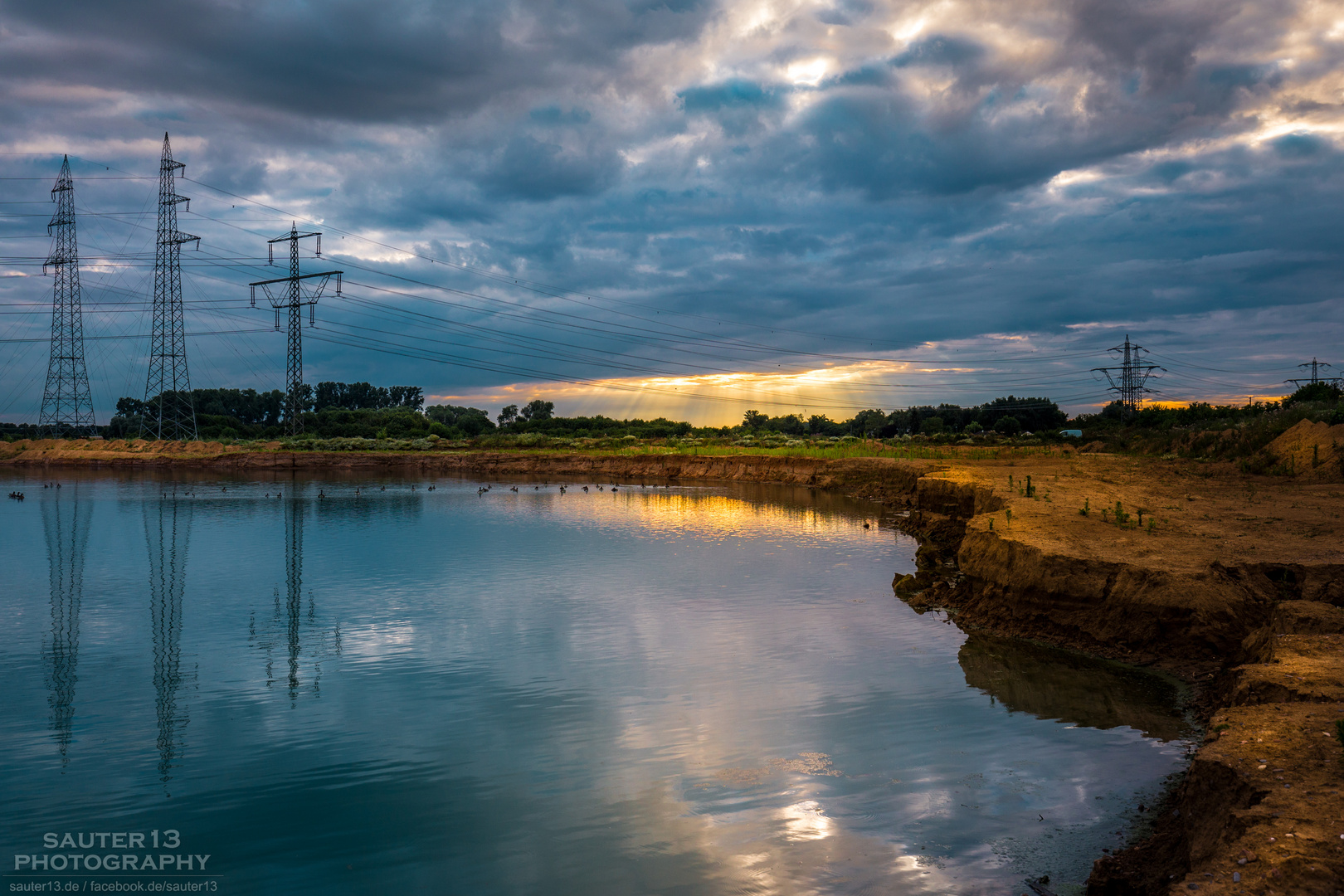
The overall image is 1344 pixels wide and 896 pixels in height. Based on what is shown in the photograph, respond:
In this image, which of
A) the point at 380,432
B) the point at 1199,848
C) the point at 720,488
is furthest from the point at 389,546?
the point at 380,432

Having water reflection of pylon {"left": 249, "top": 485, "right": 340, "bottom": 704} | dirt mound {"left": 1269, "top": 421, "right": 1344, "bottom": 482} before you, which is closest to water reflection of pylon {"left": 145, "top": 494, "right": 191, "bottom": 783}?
water reflection of pylon {"left": 249, "top": 485, "right": 340, "bottom": 704}

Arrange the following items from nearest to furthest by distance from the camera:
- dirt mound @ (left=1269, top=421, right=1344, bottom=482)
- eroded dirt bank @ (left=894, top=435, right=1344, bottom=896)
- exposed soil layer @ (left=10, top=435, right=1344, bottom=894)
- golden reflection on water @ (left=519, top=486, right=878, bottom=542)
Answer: eroded dirt bank @ (left=894, top=435, right=1344, bottom=896)
exposed soil layer @ (left=10, top=435, right=1344, bottom=894)
dirt mound @ (left=1269, top=421, right=1344, bottom=482)
golden reflection on water @ (left=519, top=486, right=878, bottom=542)

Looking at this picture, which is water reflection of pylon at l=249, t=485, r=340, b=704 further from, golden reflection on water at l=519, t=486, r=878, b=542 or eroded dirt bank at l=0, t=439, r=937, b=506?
eroded dirt bank at l=0, t=439, r=937, b=506

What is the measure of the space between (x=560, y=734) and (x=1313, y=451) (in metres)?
37.9

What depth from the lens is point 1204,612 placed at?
14.7 m

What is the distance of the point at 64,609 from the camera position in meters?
21.9

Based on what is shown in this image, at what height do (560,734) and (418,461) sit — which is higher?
(418,461)

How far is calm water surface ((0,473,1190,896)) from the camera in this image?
353 inches

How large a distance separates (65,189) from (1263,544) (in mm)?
120983

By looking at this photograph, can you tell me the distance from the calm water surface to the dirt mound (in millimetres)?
22391

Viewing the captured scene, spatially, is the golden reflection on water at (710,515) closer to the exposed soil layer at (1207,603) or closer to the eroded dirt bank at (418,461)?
the exposed soil layer at (1207,603)

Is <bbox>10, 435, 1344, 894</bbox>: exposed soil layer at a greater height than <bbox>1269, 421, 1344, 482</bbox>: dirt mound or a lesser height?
lesser

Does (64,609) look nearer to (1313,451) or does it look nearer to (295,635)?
(295,635)

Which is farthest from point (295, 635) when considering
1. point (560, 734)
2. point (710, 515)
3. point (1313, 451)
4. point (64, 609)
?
point (1313, 451)
